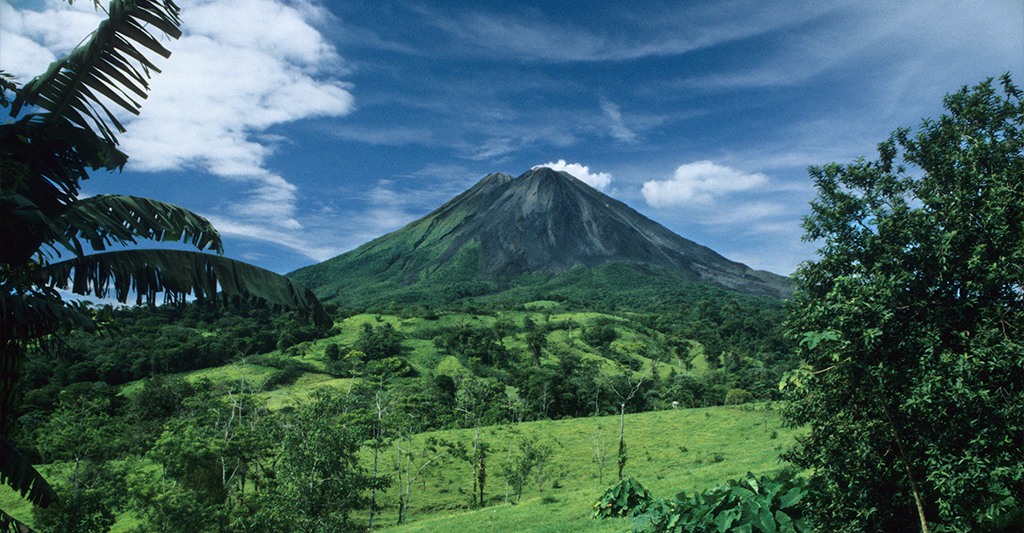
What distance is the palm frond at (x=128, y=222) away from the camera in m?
4.02

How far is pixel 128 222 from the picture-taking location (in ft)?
14.1

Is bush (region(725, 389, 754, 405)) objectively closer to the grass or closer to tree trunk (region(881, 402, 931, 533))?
the grass

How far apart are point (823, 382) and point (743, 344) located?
94435mm

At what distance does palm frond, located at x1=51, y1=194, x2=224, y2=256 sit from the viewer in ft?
13.2

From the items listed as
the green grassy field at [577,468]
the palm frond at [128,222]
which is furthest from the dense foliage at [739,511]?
the palm frond at [128,222]

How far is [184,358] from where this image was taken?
2334 inches

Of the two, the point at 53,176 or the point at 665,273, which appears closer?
the point at 53,176

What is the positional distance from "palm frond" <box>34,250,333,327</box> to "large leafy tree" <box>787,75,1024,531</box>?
6.19 meters

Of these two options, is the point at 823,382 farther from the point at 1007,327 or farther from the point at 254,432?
the point at 254,432

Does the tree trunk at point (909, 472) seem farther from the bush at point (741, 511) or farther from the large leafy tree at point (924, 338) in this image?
the bush at point (741, 511)

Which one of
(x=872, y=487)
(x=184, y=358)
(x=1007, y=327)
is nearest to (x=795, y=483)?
(x=872, y=487)

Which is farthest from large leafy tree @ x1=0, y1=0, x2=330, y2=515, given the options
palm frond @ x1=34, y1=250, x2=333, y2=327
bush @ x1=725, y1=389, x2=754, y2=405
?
bush @ x1=725, y1=389, x2=754, y2=405

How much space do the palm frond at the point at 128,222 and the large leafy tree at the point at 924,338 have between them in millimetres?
6921

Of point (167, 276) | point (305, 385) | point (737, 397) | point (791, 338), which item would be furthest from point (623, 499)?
point (305, 385)
